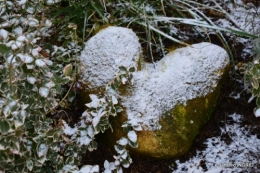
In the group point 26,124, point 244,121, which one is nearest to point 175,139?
point 244,121

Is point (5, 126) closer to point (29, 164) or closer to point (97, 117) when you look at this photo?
point (29, 164)

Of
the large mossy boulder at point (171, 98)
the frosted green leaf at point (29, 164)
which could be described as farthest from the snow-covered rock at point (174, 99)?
the frosted green leaf at point (29, 164)

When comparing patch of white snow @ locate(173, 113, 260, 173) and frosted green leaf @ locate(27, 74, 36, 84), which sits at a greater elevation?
frosted green leaf @ locate(27, 74, 36, 84)

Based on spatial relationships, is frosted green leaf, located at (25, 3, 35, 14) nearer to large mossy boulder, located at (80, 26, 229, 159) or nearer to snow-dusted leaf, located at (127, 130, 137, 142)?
large mossy boulder, located at (80, 26, 229, 159)

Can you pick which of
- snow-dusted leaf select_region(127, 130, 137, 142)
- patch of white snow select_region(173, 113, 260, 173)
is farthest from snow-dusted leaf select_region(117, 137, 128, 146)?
patch of white snow select_region(173, 113, 260, 173)

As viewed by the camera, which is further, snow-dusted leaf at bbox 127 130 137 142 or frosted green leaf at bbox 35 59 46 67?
snow-dusted leaf at bbox 127 130 137 142

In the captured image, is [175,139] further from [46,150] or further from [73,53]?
[73,53]

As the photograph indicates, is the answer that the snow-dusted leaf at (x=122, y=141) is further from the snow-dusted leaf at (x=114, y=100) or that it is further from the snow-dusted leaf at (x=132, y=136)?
the snow-dusted leaf at (x=114, y=100)
